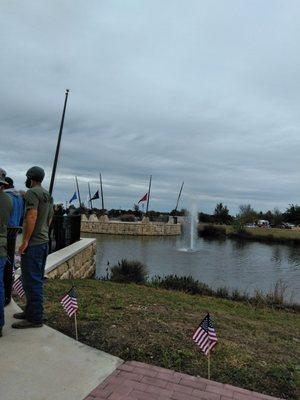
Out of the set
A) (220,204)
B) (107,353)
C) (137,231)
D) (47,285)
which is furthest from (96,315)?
(220,204)

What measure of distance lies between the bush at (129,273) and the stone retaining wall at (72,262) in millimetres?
963

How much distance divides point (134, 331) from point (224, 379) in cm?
147

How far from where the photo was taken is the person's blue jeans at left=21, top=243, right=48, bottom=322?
5316 millimetres

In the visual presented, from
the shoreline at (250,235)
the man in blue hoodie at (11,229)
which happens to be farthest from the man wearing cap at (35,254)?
the shoreline at (250,235)

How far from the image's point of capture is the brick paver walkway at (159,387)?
3818mm

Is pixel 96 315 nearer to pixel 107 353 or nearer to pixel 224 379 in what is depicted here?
pixel 107 353

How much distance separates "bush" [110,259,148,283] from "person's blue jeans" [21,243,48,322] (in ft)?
28.8

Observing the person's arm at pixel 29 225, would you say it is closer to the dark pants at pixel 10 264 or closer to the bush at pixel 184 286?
the dark pants at pixel 10 264

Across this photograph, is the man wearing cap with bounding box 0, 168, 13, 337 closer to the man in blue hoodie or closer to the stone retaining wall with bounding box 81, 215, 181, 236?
the man in blue hoodie

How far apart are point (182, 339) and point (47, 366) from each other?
178 centimetres

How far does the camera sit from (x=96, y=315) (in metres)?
6.25

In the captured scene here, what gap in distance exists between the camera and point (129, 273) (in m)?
15.0

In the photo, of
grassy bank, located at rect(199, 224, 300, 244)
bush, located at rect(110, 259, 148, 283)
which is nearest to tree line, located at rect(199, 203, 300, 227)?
grassy bank, located at rect(199, 224, 300, 244)

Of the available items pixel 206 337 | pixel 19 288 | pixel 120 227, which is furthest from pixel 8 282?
pixel 120 227
